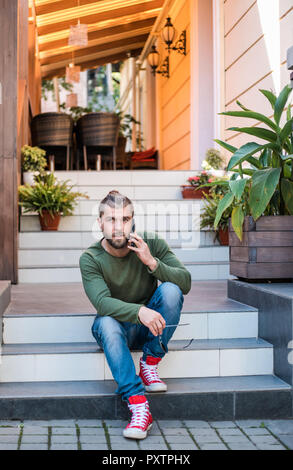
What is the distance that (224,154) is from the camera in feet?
23.1

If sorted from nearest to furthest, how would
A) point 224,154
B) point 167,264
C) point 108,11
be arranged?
1. point 167,264
2. point 224,154
3. point 108,11

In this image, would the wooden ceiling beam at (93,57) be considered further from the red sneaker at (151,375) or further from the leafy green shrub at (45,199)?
the red sneaker at (151,375)

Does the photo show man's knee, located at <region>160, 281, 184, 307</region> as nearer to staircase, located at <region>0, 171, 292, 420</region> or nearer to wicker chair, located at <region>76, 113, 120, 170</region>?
staircase, located at <region>0, 171, 292, 420</region>

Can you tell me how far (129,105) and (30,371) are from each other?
648 inches

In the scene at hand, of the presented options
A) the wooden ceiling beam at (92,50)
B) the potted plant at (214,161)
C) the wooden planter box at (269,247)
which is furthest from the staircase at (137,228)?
the wooden ceiling beam at (92,50)

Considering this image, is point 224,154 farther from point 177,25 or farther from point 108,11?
point 108,11

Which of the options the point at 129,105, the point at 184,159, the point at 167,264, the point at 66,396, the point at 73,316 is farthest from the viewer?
the point at 129,105

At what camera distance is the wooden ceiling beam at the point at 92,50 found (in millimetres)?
11905

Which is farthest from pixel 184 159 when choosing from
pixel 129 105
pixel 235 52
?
pixel 129 105

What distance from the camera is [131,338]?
283cm

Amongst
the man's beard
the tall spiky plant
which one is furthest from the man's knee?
the tall spiky plant

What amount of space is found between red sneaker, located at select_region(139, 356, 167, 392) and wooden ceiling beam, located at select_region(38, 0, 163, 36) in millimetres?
8331

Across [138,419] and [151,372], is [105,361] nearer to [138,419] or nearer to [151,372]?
[151,372]

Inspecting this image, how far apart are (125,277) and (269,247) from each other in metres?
1.04
